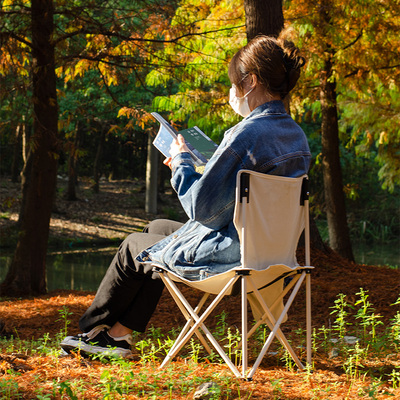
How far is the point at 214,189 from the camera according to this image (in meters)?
2.91

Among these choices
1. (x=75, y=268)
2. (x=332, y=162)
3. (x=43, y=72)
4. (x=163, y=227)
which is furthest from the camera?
(x=75, y=268)

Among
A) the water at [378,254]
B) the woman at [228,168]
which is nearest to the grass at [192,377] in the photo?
the woman at [228,168]

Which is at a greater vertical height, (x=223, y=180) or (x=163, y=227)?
(x=223, y=180)

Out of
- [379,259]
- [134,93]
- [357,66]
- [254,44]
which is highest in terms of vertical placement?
[134,93]

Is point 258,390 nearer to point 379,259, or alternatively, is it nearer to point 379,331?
point 379,331

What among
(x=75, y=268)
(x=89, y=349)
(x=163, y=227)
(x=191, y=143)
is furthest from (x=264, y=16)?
(x=75, y=268)

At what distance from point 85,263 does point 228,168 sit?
1216 centimetres

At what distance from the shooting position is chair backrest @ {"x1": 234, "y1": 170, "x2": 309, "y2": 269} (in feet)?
9.47

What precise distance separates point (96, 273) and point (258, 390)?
10.3 m

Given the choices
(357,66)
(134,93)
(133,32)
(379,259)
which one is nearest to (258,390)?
(133,32)

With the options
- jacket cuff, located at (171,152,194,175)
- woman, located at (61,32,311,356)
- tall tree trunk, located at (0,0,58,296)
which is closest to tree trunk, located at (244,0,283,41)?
tall tree trunk, located at (0,0,58,296)

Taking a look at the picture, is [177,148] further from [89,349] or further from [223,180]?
[89,349]

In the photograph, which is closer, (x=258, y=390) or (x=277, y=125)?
(x=258, y=390)

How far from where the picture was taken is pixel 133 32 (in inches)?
302
